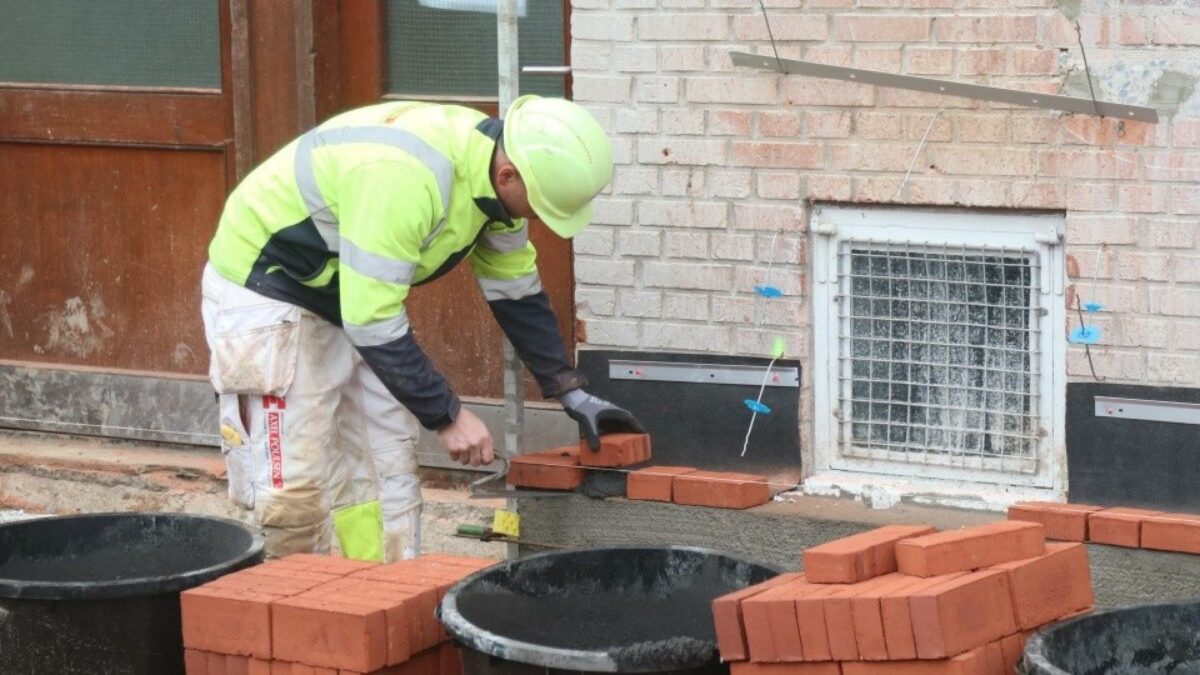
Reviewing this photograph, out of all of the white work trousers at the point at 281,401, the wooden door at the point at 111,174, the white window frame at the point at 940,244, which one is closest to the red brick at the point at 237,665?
the white work trousers at the point at 281,401

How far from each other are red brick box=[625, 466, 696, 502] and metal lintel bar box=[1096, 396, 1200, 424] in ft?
4.36

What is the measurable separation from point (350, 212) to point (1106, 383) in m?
2.20

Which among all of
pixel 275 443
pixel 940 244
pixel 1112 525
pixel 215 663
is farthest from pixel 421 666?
pixel 940 244

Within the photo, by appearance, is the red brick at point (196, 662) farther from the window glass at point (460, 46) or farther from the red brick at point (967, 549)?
the window glass at point (460, 46)

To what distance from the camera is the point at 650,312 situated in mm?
5957

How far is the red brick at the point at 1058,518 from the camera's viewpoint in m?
5.23

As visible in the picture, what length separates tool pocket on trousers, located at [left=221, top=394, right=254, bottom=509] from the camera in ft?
18.2

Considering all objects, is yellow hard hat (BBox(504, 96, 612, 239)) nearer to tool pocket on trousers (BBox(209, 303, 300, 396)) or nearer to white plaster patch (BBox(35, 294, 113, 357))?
tool pocket on trousers (BBox(209, 303, 300, 396))

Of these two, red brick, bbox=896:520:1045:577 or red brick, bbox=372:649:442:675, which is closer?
red brick, bbox=896:520:1045:577

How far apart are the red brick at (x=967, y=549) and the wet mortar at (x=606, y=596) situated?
1.69 feet

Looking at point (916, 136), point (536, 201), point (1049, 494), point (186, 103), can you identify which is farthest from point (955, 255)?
point (186, 103)

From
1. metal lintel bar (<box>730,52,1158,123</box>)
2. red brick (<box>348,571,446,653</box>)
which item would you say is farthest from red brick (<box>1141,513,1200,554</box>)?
red brick (<box>348,571,446,653</box>)

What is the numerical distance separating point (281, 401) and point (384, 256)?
781 millimetres

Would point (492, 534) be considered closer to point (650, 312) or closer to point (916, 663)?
point (650, 312)
